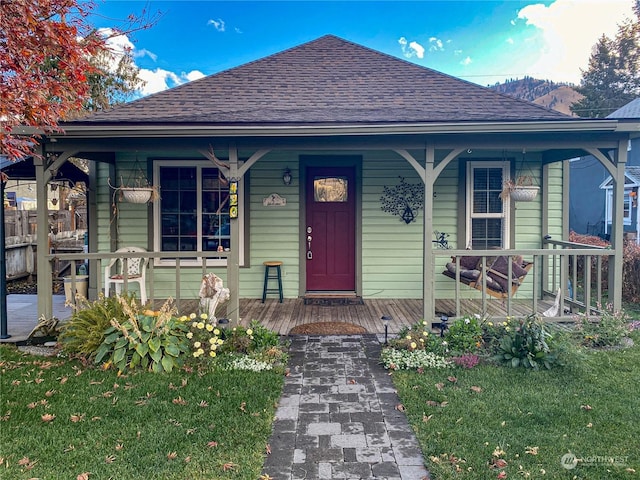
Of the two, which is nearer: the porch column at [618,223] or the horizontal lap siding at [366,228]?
the porch column at [618,223]

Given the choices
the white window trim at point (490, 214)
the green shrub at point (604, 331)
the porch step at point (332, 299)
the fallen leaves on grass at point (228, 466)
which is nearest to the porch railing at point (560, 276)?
the green shrub at point (604, 331)

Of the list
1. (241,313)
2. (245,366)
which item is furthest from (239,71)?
(245,366)

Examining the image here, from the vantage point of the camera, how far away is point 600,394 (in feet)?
11.3

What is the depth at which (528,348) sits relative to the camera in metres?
4.04

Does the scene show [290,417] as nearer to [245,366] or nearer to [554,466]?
[245,366]

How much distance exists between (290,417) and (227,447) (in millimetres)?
580

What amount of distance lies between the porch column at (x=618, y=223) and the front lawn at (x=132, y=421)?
13.1 feet

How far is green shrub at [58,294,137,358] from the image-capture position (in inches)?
163

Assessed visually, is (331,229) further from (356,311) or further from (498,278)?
(498,278)

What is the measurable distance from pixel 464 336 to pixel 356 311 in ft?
6.54

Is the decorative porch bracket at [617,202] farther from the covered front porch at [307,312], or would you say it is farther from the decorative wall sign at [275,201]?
the decorative wall sign at [275,201]

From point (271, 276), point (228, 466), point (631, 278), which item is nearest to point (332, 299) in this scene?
point (271, 276)

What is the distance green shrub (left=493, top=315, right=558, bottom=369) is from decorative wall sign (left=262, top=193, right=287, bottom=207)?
3.83 m

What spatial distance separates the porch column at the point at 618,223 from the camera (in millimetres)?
4840
